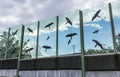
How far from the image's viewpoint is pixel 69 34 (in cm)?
753

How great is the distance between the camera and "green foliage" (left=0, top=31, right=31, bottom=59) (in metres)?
9.61

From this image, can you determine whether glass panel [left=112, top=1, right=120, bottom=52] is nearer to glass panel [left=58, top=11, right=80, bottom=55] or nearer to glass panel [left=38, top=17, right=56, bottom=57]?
glass panel [left=58, top=11, right=80, bottom=55]

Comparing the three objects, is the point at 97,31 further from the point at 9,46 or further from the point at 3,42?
the point at 3,42

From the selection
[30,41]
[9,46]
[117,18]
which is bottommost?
[9,46]

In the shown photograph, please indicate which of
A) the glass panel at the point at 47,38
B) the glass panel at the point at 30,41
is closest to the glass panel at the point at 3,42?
the glass panel at the point at 30,41

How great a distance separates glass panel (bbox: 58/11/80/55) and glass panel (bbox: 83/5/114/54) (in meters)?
0.39

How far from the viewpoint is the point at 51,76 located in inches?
301

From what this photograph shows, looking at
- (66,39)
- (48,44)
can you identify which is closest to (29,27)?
(48,44)

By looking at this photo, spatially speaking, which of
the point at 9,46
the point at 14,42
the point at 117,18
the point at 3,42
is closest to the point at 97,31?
the point at 117,18

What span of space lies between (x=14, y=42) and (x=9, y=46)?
0.45 meters

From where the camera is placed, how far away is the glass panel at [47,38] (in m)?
8.05

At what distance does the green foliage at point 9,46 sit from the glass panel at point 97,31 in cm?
373

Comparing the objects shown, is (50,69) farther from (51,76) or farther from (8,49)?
(8,49)

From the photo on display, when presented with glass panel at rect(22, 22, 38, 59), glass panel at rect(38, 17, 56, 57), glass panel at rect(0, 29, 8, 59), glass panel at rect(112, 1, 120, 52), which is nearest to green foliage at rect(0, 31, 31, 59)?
glass panel at rect(0, 29, 8, 59)
